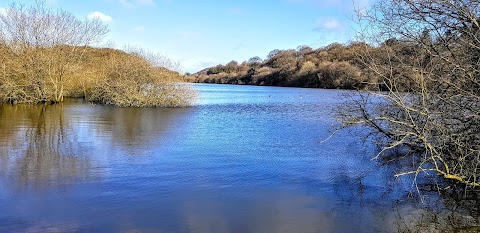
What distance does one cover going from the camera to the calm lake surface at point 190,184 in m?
5.58

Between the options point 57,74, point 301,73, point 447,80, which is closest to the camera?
point 447,80

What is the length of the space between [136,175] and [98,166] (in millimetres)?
1221

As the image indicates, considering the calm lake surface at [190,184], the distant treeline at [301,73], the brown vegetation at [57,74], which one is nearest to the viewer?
the calm lake surface at [190,184]

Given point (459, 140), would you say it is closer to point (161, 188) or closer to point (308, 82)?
point (161, 188)

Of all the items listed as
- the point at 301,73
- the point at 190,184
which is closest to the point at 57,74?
the point at 190,184

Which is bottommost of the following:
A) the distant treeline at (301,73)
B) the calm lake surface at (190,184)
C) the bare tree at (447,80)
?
the calm lake surface at (190,184)

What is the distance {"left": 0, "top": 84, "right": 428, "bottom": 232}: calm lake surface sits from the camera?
558cm

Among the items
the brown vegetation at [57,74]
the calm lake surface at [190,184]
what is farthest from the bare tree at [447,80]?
the brown vegetation at [57,74]

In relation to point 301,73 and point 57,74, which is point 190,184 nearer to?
point 57,74

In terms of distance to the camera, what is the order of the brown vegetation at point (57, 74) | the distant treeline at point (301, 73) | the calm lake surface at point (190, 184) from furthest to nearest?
the distant treeline at point (301, 73), the brown vegetation at point (57, 74), the calm lake surface at point (190, 184)

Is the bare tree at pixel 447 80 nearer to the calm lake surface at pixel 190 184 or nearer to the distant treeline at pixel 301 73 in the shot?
the calm lake surface at pixel 190 184

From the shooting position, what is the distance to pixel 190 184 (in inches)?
291

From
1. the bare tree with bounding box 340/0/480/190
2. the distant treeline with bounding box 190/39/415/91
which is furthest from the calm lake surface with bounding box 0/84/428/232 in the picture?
the distant treeline with bounding box 190/39/415/91

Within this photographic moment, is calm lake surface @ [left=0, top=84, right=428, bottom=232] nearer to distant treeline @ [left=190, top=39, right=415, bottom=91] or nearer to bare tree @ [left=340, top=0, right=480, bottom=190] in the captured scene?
bare tree @ [left=340, top=0, right=480, bottom=190]
